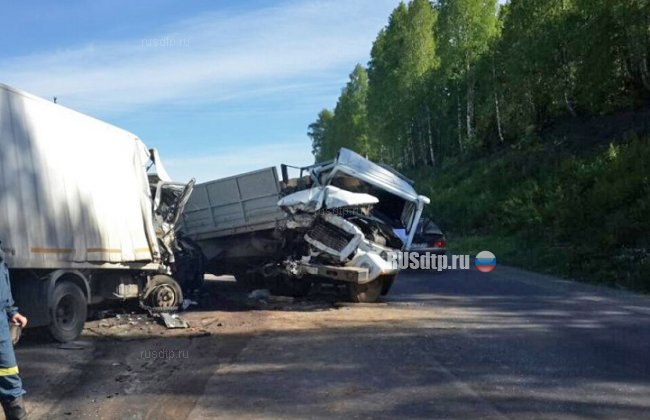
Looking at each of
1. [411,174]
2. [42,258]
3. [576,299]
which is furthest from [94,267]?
[411,174]

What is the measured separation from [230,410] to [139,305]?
6267 millimetres

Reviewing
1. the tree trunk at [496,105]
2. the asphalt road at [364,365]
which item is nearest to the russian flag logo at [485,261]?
the asphalt road at [364,365]

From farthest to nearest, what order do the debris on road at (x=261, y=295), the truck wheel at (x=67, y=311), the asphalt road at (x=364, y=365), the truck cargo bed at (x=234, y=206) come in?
the truck cargo bed at (x=234, y=206) → the debris on road at (x=261, y=295) → the truck wheel at (x=67, y=311) → the asphalt road at (x=364, y=365)

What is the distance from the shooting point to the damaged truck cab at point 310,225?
1148 centimetres

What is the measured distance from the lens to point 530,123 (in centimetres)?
3350

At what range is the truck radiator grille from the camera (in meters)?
11.5

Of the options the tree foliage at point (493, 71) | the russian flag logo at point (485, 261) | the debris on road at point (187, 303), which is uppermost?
the tree foliage at point (493, 71)

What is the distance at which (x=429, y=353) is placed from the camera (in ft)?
24.9

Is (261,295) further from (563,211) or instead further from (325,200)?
(563,211)

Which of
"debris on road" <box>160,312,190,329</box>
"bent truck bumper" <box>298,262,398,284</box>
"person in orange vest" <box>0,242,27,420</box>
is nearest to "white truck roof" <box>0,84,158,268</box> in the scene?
"debris on road" <box>160,312,190,329</box>

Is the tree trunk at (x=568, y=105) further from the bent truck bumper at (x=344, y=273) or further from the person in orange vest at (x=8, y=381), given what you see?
the person in orange vest at (x=8, y=381)

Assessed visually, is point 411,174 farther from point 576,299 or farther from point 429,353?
point 429,353

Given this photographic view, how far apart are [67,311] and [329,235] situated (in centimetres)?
467

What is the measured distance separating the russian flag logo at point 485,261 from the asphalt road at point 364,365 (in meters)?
6.79
